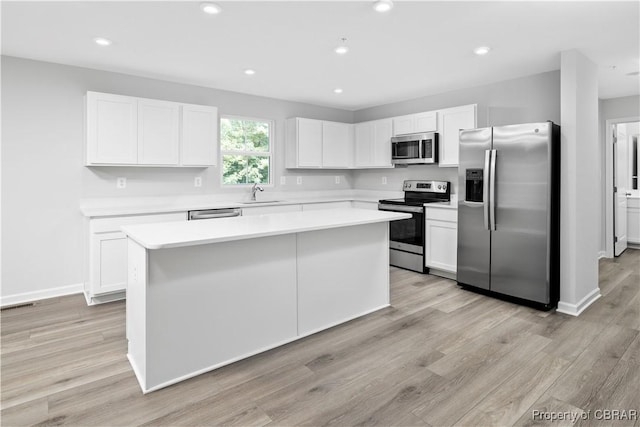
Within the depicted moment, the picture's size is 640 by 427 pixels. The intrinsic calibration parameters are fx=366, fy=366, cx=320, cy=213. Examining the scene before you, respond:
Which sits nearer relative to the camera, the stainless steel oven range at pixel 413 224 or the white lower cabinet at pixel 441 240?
the white lower cabinet at pixel 441 240

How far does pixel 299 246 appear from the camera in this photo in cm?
274

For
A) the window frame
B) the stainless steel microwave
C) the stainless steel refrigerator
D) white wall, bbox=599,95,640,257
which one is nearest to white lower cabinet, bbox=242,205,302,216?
the window frame

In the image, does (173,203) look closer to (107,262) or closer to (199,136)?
(199,136)

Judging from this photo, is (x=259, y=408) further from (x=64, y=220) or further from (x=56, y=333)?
(x=64, y=220)

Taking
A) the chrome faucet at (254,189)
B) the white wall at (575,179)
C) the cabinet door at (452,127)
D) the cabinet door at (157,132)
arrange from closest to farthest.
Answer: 1. the white wall at (575,179)
2. the cabinet door at (157,132)
3. the cabinet door at (452,127)
4. the chrome faucet at (254,189)

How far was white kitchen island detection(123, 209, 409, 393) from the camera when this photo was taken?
6.95ft

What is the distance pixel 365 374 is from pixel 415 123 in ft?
12.0

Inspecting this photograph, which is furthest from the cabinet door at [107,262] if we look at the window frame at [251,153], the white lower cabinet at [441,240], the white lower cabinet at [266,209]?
the white lower cabinet at [441,240]

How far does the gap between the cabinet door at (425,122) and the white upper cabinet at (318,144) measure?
128cm

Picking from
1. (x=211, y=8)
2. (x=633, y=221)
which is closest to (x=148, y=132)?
(x=211, y=8)

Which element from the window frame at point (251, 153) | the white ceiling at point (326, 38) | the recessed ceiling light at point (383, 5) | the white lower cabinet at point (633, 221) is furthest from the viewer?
the white lower cabinet at point (633, 221)

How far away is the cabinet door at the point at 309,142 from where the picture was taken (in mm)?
5398

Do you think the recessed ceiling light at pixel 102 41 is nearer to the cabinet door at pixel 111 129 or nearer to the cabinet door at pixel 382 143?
the cabinet door at pixel 111 129

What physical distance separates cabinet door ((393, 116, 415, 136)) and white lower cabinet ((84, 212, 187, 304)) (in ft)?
11.7
